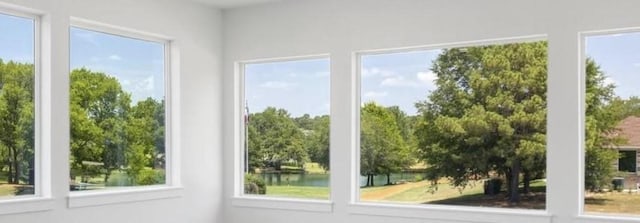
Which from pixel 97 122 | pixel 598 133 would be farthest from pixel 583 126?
pixel 97 122

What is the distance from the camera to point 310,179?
221 inches

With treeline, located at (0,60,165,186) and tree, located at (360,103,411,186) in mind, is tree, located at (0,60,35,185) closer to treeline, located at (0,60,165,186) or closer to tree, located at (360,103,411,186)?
treeline, located at (0,60,165,186)

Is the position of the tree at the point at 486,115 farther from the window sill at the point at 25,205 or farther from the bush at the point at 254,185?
the window sill at the point at 25,205

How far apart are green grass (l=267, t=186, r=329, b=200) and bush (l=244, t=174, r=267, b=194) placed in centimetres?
7

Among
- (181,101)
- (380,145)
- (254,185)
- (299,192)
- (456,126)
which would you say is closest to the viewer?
(456,126)

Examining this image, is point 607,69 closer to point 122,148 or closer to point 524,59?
point 524,59

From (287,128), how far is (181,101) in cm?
100

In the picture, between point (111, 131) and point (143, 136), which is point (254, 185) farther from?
point (111, 131)

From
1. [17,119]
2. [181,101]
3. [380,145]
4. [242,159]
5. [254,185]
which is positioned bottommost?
[254,185]

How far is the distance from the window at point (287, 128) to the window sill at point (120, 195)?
2.76ft

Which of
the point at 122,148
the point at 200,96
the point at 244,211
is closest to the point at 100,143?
the point at 122,148

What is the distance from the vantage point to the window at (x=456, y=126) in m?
4.64

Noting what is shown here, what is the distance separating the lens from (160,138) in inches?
218

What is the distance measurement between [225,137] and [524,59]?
9.32ft
